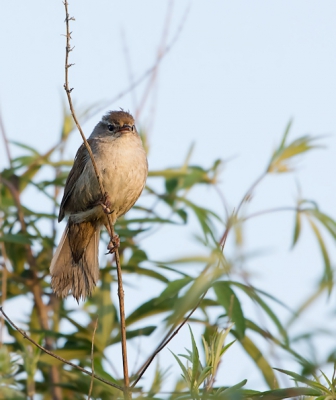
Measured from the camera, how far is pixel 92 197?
516 centimetres

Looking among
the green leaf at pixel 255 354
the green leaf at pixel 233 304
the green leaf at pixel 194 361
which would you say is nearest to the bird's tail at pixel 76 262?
the green leaf at pixel 255 354

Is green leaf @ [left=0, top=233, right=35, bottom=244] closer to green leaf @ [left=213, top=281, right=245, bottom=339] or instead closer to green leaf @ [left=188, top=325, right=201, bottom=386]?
green leaf @ [left=213, top=281, right=245, bottom=339]

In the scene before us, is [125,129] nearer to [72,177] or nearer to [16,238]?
[72,177]

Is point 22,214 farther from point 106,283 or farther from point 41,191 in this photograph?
point 106,283

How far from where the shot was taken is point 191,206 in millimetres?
4797

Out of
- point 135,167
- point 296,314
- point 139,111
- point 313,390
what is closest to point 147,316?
point 135,167

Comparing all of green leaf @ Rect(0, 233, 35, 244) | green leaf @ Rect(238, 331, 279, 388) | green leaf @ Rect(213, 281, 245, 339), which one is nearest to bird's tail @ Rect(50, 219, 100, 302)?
green leaf @ Rect(0, 233, 35, 244)

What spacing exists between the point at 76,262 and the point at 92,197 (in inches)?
20.4

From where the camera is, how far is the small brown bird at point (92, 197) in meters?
4.92

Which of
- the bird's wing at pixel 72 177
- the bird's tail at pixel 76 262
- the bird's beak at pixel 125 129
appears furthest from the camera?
the bird's beak at pixel 125 129

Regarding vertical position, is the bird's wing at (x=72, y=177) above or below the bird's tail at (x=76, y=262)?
above

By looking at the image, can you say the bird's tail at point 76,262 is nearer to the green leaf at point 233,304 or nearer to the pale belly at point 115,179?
the pale belly at point 115,179

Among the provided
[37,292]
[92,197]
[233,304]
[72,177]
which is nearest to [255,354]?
[233,304]

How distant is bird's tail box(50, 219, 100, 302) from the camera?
4812 mm
